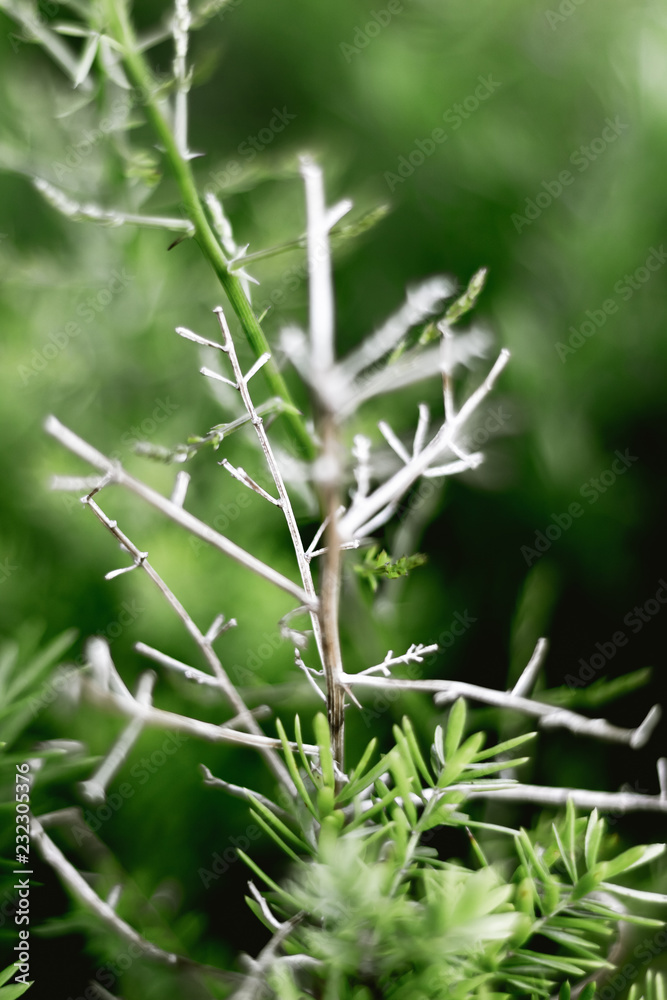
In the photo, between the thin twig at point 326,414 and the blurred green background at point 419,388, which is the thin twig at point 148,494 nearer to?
the thin twig at point 326,414

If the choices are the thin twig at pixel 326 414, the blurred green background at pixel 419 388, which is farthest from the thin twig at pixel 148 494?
the blurred green background at pixel 419 388

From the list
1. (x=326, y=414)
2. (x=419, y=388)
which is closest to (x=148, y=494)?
(x=326, y=414)

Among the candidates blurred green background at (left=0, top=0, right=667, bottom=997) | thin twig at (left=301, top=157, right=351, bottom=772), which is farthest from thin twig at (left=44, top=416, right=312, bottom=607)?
blurred green background at (left=0, top=0, right=667, bottom=997)

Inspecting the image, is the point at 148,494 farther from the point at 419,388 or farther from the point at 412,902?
the point at 419,388

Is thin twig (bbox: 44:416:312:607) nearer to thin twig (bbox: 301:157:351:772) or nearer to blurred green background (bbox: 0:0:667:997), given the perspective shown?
thin twig (bbox: 301:157:351:772)

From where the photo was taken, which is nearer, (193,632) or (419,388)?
(193,632)

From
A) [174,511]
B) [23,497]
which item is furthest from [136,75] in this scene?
[23,497]
